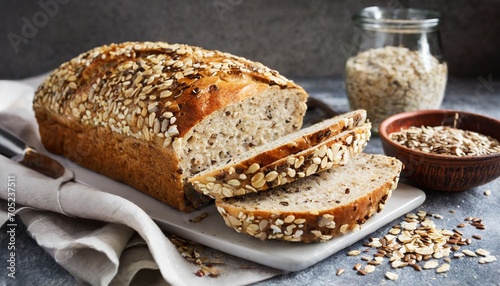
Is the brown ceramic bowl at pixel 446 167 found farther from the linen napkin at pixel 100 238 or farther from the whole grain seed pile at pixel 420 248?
the linen napkin at pixel 100 238

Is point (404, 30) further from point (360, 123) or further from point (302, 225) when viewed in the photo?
point (302, 225)

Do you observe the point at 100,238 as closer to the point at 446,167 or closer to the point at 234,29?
the point at 446,167

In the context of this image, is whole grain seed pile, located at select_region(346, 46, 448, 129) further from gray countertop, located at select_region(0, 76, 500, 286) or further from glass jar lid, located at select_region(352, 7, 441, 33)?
gray countertop, located at select_region(0, 76, 500, 286)

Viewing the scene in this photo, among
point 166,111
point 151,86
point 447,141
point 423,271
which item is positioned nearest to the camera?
point 423,271

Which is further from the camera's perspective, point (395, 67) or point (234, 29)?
point (234, 29)

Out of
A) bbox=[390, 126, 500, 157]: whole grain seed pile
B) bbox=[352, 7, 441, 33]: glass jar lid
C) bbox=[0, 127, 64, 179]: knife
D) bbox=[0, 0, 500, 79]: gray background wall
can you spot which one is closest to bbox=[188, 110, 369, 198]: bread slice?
bbox=[390, 126, 500, 157]: whole grain seed pile

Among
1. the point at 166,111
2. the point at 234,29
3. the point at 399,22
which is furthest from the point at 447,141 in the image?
the point at 234,29

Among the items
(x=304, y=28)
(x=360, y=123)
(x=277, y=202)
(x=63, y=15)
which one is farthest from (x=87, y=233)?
(x=304, y=28)
